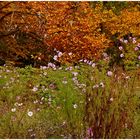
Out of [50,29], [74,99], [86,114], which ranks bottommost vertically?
[86,114]

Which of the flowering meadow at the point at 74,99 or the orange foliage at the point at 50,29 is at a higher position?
the orange foliage at the point at 50,29

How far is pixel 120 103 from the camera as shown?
17.1 ft

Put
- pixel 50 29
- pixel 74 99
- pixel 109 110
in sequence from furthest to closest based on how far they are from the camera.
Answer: pixel 50 29 < pixel 74 99 < pixel 109 110

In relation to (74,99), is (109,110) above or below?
below

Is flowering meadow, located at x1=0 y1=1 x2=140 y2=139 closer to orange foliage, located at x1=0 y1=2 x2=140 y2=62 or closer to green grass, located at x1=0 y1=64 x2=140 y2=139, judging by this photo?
green grass, located at x1=0 y1=64 x2=140 y2=139

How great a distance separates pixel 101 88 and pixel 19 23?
13.6 meters

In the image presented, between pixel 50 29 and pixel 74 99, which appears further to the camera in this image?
pixel 50 29

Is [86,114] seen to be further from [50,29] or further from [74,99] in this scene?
[50,29]

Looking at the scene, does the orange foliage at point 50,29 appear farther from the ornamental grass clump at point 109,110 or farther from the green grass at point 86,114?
the ornamental grass clump at point 109,110

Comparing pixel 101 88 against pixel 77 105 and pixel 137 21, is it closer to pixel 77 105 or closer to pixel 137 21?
pixel 77 105

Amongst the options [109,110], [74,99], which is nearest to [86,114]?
[109,110]

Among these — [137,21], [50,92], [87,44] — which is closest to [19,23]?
[87,44]

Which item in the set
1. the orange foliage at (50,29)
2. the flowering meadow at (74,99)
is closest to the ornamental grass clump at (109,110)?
the flowering meadow at (74,99)

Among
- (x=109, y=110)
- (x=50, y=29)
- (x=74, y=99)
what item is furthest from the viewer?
(x=50, y=29)
